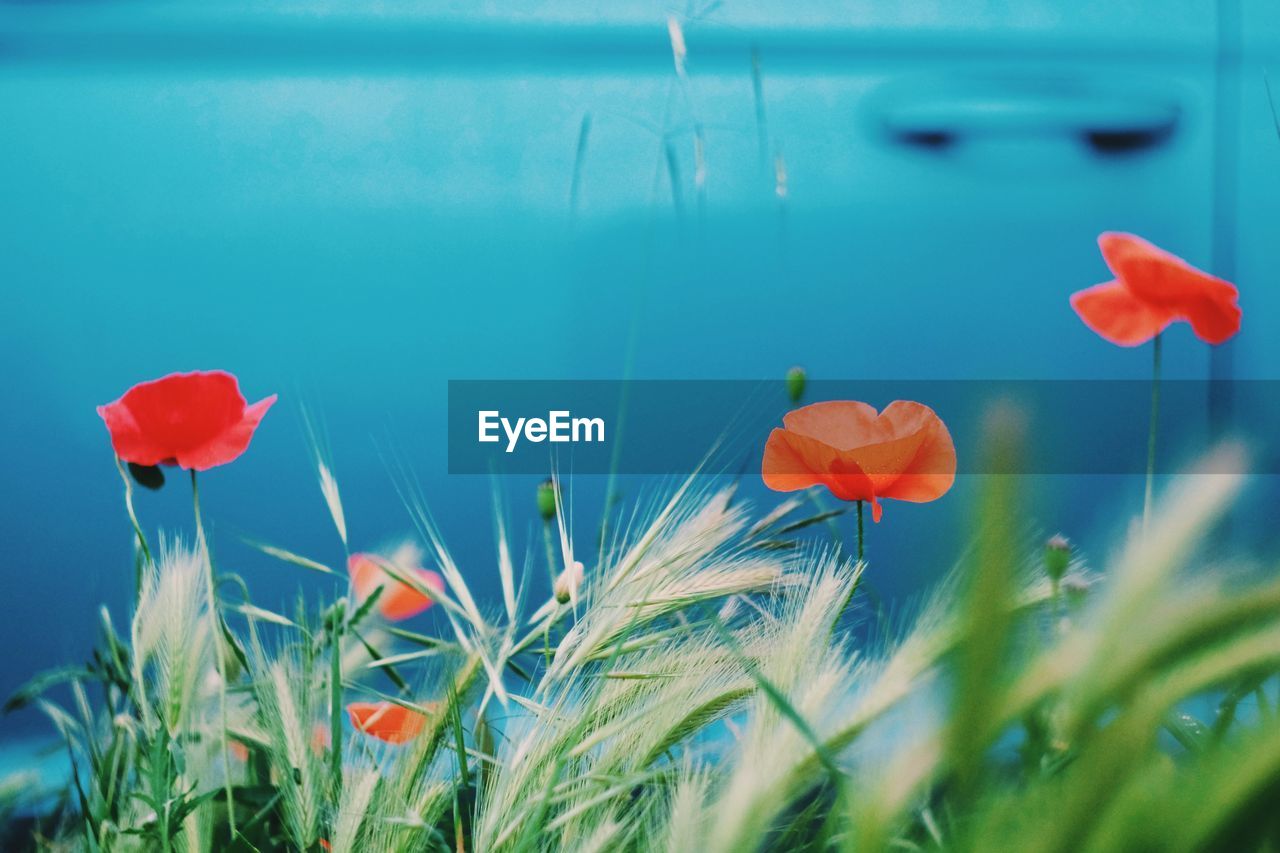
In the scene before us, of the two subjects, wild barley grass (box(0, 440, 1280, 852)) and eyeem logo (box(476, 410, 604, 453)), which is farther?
eyeem logo (box(476, 410, 604, 453))

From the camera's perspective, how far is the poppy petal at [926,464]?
0.68 metres

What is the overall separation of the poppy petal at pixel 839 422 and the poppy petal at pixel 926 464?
0.06ft

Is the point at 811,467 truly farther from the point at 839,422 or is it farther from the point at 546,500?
the point at 546,500

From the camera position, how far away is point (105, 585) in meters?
1.09

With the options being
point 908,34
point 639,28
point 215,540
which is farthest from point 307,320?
point 908,34

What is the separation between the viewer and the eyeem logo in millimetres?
1075

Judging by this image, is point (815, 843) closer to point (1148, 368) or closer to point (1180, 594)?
point (1180, 594)

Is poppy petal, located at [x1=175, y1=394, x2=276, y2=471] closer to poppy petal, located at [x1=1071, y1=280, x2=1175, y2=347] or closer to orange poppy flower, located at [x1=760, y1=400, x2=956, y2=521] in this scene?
orange poppy flower, located at [x1=760, y1=400, x2=956, y2=521]

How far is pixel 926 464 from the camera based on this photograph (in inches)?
27.0

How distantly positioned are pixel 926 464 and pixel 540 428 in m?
0.49

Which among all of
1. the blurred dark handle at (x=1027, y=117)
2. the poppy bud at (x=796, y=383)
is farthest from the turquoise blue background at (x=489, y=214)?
the poppy bud at (x=796, y=383)

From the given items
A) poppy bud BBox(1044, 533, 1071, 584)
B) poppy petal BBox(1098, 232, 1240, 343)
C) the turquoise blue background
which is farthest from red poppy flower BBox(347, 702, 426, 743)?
poppy petal BBox(1098, 232, 1240, 343)

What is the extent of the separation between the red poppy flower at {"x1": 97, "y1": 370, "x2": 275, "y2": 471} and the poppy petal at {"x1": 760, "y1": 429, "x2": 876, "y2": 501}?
36cm

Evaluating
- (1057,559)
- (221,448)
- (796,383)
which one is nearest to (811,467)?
(1057,559)
